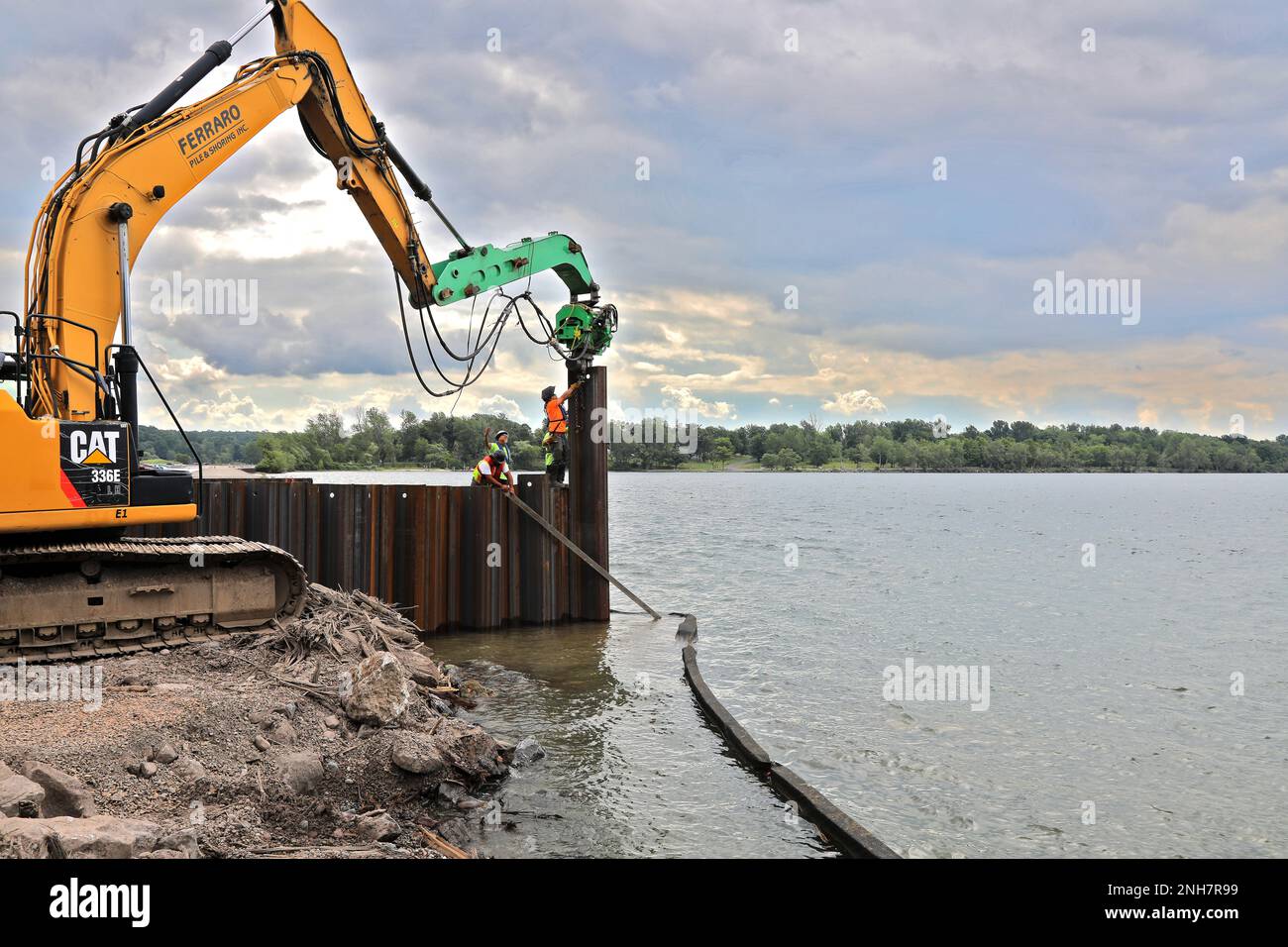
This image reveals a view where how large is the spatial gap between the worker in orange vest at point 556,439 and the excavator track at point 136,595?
20.7 ft

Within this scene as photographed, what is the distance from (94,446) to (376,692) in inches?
126

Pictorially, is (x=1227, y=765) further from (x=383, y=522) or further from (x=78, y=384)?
(x=78, y=384)

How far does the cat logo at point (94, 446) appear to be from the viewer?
23.4ft

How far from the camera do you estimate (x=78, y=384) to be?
25.1 ft

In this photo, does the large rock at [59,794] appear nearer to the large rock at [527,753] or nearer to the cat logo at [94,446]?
the cat logo at [94,446]

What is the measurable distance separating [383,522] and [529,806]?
7175mm

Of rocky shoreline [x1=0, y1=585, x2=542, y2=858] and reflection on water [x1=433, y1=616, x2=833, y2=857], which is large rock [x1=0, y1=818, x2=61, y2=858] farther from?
reflection on water [x1=433, y1=616, x2=833, y2=857]

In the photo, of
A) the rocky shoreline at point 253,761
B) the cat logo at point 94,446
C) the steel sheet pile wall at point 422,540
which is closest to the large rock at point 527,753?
the rocky shoreline at point 253,761

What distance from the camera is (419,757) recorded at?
22.3 ft

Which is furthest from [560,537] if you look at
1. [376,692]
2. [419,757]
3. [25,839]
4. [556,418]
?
[25,839]

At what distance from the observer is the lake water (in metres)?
7.38
